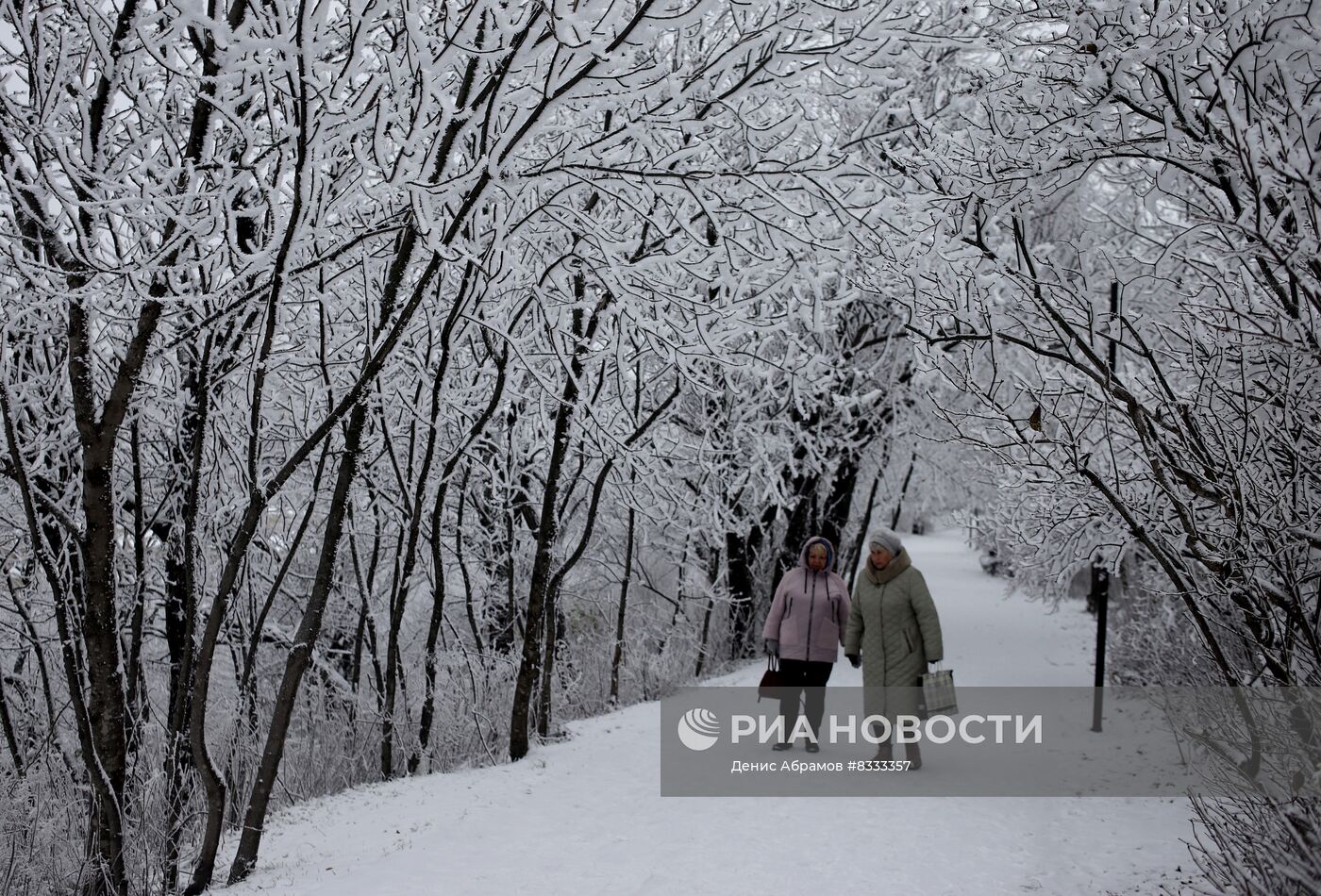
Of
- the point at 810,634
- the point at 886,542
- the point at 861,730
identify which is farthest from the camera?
the point at 861,730

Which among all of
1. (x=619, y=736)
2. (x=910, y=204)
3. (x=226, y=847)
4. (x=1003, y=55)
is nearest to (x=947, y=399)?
(x=619, y=736)

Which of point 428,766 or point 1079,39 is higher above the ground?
point 1079,39

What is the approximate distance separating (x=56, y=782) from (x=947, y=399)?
11.2m

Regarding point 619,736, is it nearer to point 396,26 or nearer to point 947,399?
point 396,26

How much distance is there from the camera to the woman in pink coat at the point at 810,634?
21.6ft

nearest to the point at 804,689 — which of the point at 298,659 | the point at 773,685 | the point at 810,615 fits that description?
the point at 773,685

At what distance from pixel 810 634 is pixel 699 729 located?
1.47 m

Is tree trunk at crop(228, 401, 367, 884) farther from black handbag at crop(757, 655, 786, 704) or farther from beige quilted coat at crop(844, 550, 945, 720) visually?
beige quilted coat at crop(844, 550, 945, 720)

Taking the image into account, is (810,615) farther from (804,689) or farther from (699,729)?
(699,729)

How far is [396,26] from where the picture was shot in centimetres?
442

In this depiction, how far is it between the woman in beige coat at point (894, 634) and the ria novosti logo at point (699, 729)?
1377mm

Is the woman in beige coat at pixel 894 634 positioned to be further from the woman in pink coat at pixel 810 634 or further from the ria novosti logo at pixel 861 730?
the woman in pink coat at pixel 810 634

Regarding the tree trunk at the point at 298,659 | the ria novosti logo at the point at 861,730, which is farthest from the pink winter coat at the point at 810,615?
the tree trunk at the point at 298,659

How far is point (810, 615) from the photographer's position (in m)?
6.61
